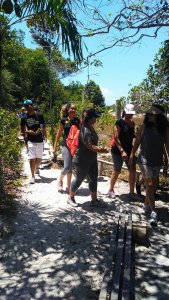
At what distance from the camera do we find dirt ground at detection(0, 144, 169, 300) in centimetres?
349

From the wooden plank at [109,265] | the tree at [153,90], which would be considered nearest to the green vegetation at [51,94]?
the tree at [153,90]

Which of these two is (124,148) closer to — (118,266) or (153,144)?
(153,144)

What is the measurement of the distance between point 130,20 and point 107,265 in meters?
2.93

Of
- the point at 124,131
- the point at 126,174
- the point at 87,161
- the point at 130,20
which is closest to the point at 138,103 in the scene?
the point at 126,174

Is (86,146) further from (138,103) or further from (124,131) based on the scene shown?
(138,103)

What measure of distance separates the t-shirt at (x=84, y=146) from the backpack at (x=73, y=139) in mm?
136

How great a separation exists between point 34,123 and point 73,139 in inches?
65.0

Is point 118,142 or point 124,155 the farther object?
point 118,142

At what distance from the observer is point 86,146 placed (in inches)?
216

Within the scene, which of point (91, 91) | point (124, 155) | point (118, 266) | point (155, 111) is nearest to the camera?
point (118, 266)

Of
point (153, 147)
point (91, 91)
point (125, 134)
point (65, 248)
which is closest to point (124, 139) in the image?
point (125, 134)

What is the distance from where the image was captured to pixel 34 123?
7273mm

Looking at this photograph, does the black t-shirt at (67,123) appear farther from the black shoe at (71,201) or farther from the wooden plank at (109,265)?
the wooden plank at (109,265)

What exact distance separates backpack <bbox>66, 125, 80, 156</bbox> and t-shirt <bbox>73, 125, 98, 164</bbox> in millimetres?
136
